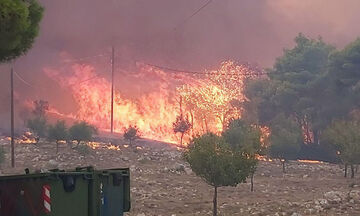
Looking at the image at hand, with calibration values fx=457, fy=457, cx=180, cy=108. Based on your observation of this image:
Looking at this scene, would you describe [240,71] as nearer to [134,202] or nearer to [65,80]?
[65,80]

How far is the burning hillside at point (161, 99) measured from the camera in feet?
273

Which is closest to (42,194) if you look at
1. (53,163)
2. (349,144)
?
(349,144)

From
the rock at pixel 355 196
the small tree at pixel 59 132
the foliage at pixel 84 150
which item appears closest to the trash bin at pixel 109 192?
the rock at pixel 355 196

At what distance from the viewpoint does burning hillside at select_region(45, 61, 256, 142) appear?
83.1 meters

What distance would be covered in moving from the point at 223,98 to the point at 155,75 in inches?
1024

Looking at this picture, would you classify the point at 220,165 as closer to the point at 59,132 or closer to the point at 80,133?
the point at 59,132

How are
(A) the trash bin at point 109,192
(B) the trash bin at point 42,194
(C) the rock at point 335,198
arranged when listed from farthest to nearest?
1. (C) the rock at point 335,198
2. (A) the trash bin at point 109,192
3. (B) the trash bin at point 42,194

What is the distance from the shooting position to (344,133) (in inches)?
1496

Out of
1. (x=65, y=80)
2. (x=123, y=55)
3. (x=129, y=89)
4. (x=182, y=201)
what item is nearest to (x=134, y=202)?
(x=182, y=201)

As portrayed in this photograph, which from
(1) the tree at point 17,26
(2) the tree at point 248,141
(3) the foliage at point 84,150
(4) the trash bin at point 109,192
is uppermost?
(1) the tree at point 17,26

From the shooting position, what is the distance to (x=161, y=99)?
9425 centimetres

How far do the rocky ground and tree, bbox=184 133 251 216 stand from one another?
6.79ft

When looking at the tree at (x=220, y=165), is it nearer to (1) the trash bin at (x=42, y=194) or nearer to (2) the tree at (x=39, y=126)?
(1) the trash bin at (x=42, y=194)

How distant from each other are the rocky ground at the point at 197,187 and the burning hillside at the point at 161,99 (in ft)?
104
